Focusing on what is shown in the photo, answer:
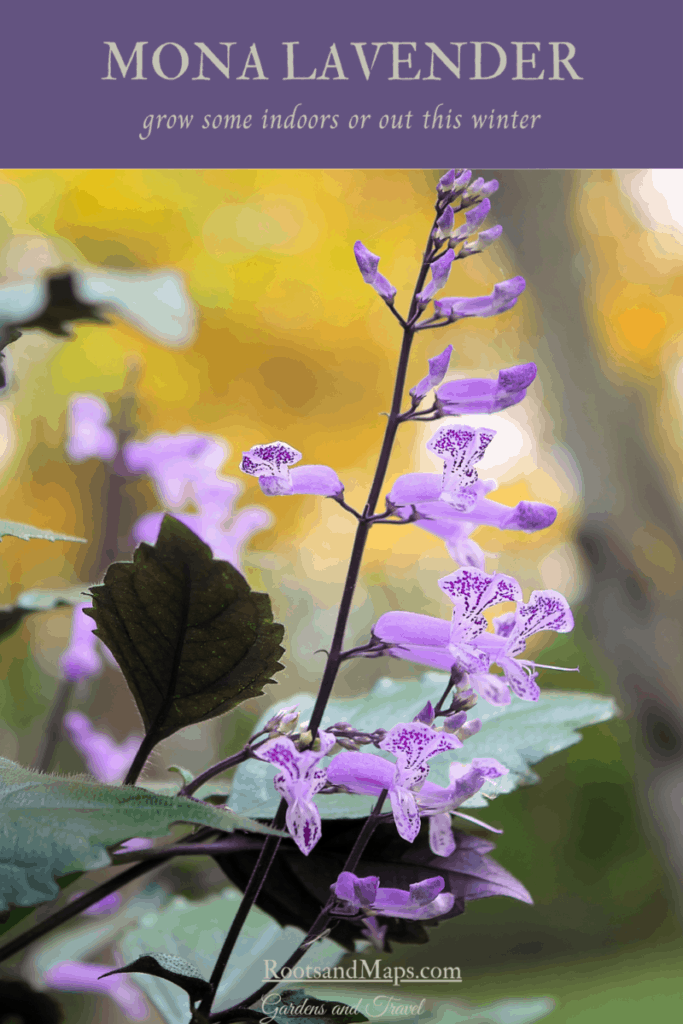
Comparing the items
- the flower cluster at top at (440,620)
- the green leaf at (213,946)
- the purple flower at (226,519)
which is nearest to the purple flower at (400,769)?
the flower cluster at top at (440,620)

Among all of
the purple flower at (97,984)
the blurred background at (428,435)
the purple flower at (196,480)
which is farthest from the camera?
the blurred background at (428,435)

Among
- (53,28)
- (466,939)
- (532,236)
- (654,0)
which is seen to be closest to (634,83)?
(654,0)

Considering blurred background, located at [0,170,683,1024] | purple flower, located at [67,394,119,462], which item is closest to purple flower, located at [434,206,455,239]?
blurred background, located at [0,170,683,1024]

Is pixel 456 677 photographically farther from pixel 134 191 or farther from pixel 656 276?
pixel 656 276

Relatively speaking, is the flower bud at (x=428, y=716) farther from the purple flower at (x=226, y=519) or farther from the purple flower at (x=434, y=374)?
the purple flower at (x=226, y=519)

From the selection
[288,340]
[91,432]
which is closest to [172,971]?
Answer: [91,432]

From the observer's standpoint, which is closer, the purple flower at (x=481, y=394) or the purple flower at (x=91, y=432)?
the purple flower at (x=481, y=394)
